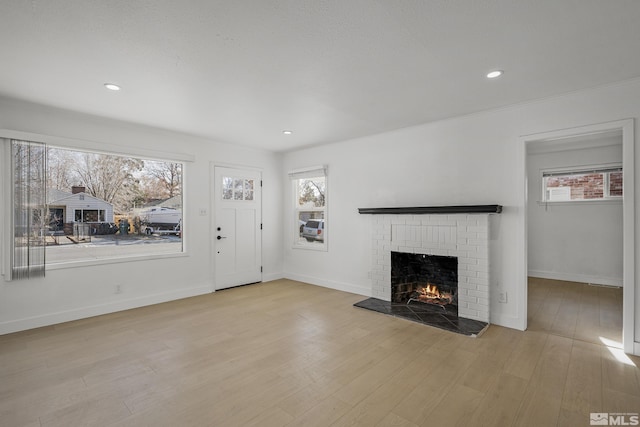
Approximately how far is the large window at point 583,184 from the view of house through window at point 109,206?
275 inches

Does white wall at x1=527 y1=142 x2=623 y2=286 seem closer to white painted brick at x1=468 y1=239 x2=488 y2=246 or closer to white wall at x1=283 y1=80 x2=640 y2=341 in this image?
white wall at x1=283 y1=80 x2=640 y2=341

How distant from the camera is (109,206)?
4.27m

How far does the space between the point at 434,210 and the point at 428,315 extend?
136 centimetres

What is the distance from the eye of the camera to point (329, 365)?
263 centimetres

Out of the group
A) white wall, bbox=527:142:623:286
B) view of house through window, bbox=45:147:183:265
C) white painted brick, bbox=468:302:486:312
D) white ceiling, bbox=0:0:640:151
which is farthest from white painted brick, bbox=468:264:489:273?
view of house through window, bbox=45:147:183:265

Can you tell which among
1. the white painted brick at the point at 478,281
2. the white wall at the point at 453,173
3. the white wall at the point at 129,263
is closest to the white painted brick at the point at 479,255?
the white wall at the point at 453,173

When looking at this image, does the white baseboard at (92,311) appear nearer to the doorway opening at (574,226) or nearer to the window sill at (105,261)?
the window sill at (105,261)

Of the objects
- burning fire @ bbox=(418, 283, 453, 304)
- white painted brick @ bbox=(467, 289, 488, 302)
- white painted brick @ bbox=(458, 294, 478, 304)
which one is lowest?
burning fire @ bbox=(418, 283, 453, 304)

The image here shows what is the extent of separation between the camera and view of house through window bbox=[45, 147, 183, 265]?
381 cm

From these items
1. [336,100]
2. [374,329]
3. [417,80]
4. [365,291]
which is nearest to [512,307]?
[374,329]

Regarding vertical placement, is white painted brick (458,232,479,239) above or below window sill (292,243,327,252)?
above

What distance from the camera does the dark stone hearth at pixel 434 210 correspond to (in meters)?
3.48

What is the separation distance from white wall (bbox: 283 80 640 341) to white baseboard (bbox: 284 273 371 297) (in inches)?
0.7

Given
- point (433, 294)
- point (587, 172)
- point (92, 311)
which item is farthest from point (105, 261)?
point (587, 172)
